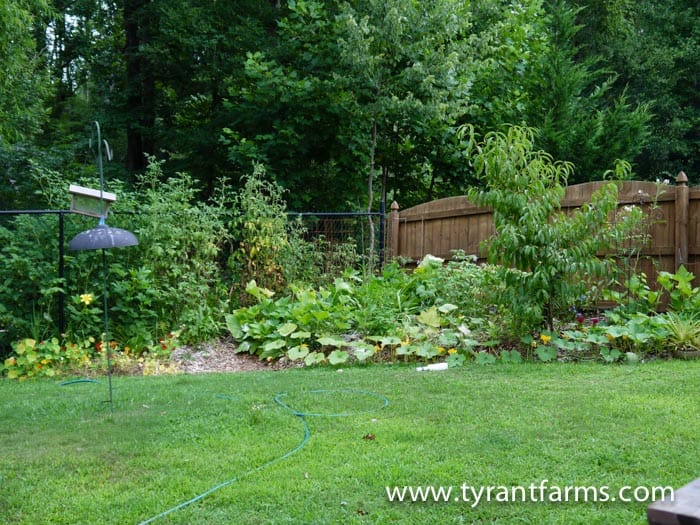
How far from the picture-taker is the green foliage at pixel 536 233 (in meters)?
5.32

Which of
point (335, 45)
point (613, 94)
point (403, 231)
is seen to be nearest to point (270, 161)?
point (335, 45)

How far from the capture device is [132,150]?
1499 cm

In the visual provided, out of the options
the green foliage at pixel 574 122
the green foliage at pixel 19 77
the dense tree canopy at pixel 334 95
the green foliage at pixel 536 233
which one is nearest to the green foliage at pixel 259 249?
the dense tree canopy at pixel 334 95

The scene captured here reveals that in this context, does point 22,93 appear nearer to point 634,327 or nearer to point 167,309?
point 167,309

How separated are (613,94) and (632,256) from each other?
1218 cm

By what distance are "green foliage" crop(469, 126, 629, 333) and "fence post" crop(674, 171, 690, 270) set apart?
4.53 ft

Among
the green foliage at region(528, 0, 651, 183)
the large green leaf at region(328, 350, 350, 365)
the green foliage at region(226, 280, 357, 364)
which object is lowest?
the large green leaf at region(328, 350, 350, 365)

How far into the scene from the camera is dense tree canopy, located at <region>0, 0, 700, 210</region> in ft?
32.1

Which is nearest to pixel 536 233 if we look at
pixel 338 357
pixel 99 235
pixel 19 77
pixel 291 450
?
pixel 338 357

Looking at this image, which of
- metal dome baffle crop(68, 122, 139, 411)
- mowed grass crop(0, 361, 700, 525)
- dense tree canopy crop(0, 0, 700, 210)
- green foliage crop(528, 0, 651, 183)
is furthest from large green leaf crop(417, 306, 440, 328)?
green foliage crop(528, 0, 651, 183)

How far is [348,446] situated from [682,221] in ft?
16.0

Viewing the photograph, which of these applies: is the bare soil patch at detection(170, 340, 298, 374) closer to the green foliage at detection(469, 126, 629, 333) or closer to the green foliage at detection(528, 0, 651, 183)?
the green foliage at detection(469, 126, 629, 333)

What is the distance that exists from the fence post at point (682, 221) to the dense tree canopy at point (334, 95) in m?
4.00

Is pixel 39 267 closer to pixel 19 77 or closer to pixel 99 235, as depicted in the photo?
pixel 99 235
